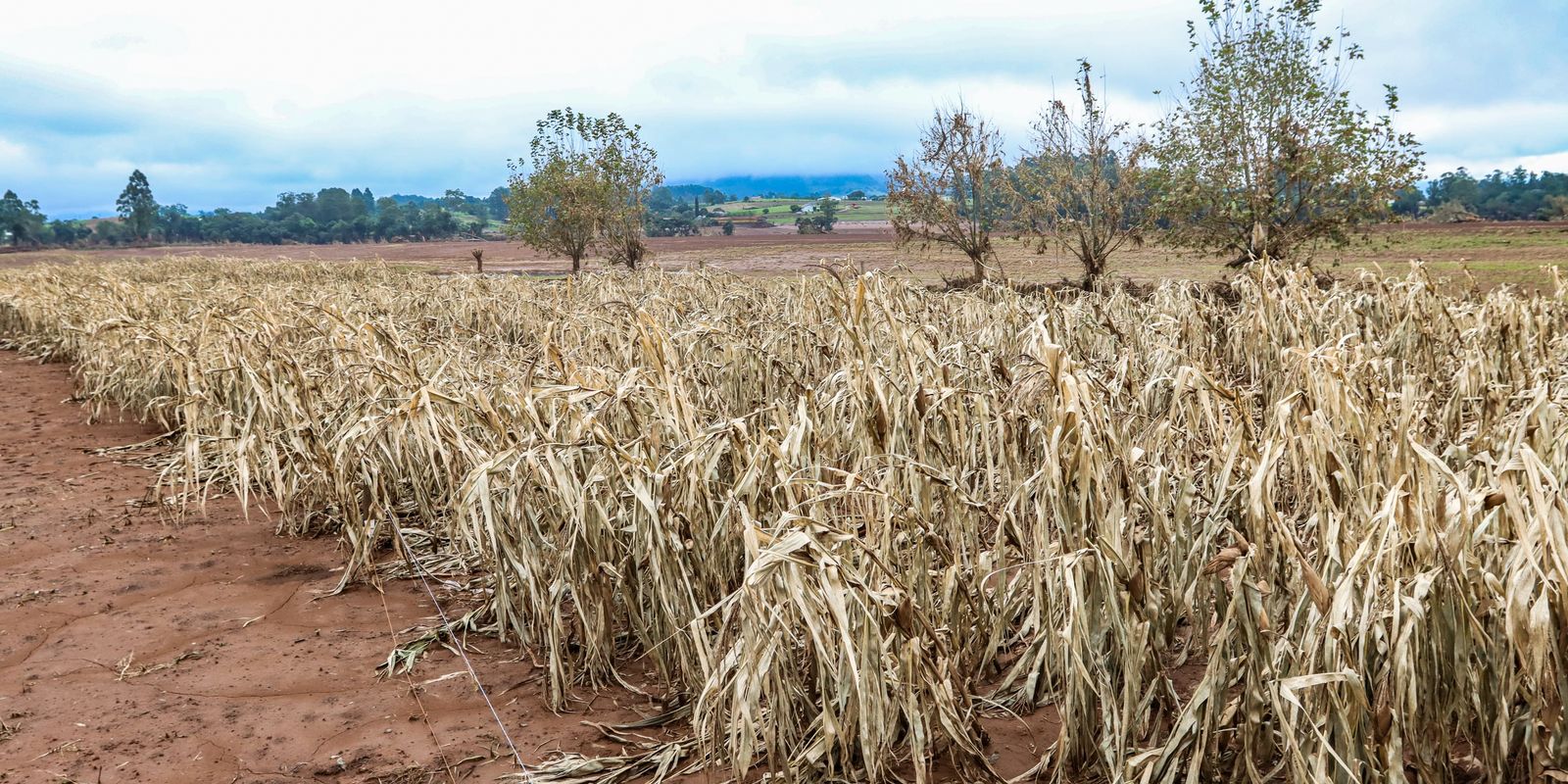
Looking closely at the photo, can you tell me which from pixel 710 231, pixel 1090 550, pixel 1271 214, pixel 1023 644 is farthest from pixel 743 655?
pixel 710 231

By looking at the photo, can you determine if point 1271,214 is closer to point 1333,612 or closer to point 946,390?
point 946,390

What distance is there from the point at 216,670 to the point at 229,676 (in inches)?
3.9

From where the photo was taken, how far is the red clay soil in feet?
10.1

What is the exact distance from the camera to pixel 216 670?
12.3 feet

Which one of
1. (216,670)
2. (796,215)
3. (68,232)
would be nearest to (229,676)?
(216,670)

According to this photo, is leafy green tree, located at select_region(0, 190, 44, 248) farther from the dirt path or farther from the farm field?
the dirt path

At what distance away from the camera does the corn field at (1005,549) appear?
2232 mm

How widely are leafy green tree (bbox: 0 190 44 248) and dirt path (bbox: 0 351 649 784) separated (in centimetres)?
9740

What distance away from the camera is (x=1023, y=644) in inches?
143

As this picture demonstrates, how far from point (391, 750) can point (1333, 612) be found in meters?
2.68

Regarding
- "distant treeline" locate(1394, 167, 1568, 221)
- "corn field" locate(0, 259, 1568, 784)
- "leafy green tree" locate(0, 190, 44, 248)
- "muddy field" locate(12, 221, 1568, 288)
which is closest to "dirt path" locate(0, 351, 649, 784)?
"corn field" locate(0, 259, 1568, 784)

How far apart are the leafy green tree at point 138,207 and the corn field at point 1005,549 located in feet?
341

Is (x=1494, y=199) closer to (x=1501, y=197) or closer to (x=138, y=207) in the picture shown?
(x=1501, y=197)

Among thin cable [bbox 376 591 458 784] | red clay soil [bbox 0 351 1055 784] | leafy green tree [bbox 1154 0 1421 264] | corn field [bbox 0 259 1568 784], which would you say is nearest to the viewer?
corn field [bbox 0 259 1568 784]
